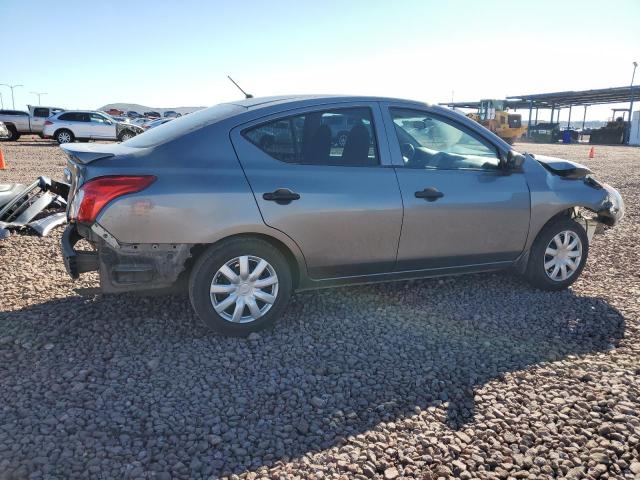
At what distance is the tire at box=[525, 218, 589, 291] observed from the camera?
15.9 feet

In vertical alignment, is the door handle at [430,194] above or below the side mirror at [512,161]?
below

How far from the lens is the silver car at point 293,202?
349 cm

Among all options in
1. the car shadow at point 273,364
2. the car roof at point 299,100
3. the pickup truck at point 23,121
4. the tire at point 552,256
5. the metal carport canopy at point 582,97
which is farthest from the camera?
the metal carport canopy at point 582,97

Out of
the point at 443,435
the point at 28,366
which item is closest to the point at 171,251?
the point at 28,366

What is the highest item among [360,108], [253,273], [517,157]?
[360,108]

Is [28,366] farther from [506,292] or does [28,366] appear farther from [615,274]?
[615,274]

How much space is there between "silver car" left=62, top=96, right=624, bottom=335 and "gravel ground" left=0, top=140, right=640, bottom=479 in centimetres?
43

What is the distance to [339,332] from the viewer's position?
157 inches

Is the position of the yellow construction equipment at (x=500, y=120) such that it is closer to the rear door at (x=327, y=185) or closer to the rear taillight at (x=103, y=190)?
the rear door at (x=327, y=185)

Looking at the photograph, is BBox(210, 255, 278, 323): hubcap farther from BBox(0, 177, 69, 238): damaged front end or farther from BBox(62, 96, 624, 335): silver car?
BBox(0, 177, 69, 238): damaged front end

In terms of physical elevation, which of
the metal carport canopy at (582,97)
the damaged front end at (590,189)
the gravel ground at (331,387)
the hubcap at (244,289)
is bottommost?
the gravel ground at (331,387)

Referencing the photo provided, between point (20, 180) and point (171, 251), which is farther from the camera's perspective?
point (20, 180)

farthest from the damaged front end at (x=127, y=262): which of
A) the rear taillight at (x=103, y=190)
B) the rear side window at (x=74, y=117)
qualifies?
the rear side window at (x=74, y=117)

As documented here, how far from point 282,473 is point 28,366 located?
1.95 metres
